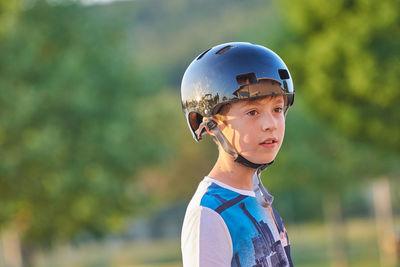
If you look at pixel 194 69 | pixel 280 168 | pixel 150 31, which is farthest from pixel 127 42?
pixel 150 31

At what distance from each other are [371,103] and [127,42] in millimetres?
12842

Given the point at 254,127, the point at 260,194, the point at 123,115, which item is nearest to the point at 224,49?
the point at 254,127

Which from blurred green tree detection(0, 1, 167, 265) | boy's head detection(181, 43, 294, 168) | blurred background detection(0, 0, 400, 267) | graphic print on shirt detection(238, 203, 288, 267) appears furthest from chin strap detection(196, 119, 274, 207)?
blurred green tree detection(0, 1, 167, 265)

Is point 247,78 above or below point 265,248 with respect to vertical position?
above

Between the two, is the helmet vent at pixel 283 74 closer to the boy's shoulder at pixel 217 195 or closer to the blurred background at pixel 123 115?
the boy's shoulder at pixel 217 195

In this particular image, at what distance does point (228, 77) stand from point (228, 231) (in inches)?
26.3

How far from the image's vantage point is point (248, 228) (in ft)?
8.76

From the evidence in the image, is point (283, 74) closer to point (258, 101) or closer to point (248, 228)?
point (258, 101)

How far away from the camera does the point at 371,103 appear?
14.5 m

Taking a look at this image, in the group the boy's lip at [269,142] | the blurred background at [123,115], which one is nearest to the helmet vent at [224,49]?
the boy's lip at [269,142]

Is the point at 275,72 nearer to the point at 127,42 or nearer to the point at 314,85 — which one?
the point at 314,85

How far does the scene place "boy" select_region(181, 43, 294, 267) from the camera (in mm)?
2629

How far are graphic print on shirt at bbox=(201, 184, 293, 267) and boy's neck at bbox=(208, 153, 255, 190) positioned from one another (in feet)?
0.25

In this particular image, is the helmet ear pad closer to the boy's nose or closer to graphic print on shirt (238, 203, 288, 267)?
the boy's nose
